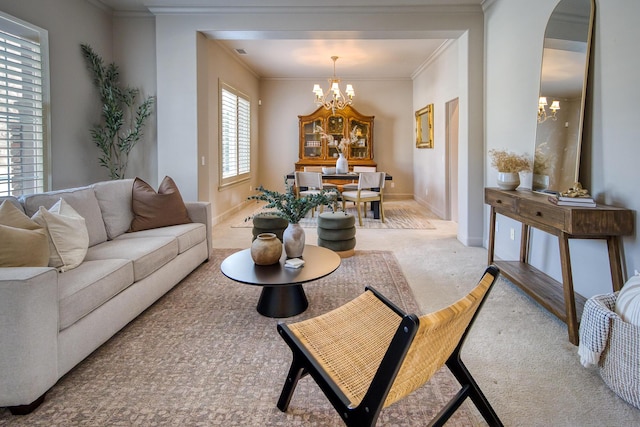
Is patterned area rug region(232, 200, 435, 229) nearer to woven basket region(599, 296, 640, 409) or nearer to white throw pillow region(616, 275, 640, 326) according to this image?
white throw pillow region(616, 275, 640, 326)

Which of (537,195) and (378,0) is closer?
(537,195)

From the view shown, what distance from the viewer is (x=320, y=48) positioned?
633cm

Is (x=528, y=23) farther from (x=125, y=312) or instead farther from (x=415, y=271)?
(x=125, y=312)

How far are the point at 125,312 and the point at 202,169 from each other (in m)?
2.74

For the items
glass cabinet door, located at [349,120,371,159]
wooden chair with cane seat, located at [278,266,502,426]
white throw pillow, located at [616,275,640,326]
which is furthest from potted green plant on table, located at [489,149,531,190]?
glass cabinet door, located at [349,120,371,159]

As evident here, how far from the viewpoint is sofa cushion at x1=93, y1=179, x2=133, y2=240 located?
10.4ft

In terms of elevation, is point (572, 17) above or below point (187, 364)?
above

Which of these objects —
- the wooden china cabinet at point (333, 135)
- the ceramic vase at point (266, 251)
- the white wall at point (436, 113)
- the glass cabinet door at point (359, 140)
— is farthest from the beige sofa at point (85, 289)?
the glass cabinet door at point (359, 140)

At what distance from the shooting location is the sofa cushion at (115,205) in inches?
125

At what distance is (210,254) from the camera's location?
3.99 metres

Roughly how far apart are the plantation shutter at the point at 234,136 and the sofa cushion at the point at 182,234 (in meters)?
2.75

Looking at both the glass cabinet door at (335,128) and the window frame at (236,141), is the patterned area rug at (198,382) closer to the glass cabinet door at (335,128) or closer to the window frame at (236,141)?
the window frame at (236,141)

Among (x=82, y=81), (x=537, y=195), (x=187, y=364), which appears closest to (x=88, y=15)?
(x=82, y=81)

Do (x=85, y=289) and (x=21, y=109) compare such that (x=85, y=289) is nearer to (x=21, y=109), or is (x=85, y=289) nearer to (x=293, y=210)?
(x=293, y=210)
